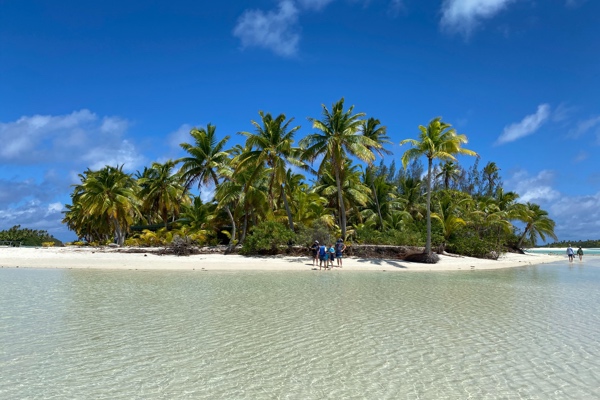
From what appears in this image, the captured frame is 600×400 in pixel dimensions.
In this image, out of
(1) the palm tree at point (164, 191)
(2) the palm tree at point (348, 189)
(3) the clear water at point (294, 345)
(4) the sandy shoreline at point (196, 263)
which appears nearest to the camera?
(3) the clear water at point (294, 345)

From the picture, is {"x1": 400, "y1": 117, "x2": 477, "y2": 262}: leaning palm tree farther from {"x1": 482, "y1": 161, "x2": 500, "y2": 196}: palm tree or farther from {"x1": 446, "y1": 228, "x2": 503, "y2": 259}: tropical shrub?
{"x1": 482, "y1": 161, "x2": 500, "y2": 196}: palm tree

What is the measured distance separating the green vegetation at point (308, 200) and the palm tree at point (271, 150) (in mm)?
71

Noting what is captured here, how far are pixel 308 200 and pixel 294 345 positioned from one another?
2578cm

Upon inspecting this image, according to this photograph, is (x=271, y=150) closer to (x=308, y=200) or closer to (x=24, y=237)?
(x=308, y=200)

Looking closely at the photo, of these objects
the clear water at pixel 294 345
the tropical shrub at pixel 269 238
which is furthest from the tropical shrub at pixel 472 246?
the clear water at pixel 294 345

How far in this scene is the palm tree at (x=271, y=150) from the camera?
28.7m

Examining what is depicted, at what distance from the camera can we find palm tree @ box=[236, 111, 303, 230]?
94.1ft

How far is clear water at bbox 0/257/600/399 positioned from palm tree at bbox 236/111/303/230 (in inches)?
627

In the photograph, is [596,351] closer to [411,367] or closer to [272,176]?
[411,367]

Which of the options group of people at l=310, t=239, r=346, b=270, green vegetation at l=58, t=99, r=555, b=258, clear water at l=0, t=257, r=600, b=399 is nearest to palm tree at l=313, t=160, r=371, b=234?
green vegetation at l=58, t=99, r=555, b=258

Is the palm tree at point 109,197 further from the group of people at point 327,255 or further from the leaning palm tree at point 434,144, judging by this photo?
the leaning palm tree at point 434,144

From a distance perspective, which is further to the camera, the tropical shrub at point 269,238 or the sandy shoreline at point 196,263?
the tropical shrub at point 269,238

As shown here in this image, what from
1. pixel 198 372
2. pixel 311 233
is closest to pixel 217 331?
pixel 198 372

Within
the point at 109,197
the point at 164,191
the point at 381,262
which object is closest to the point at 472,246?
the point at 381,262
